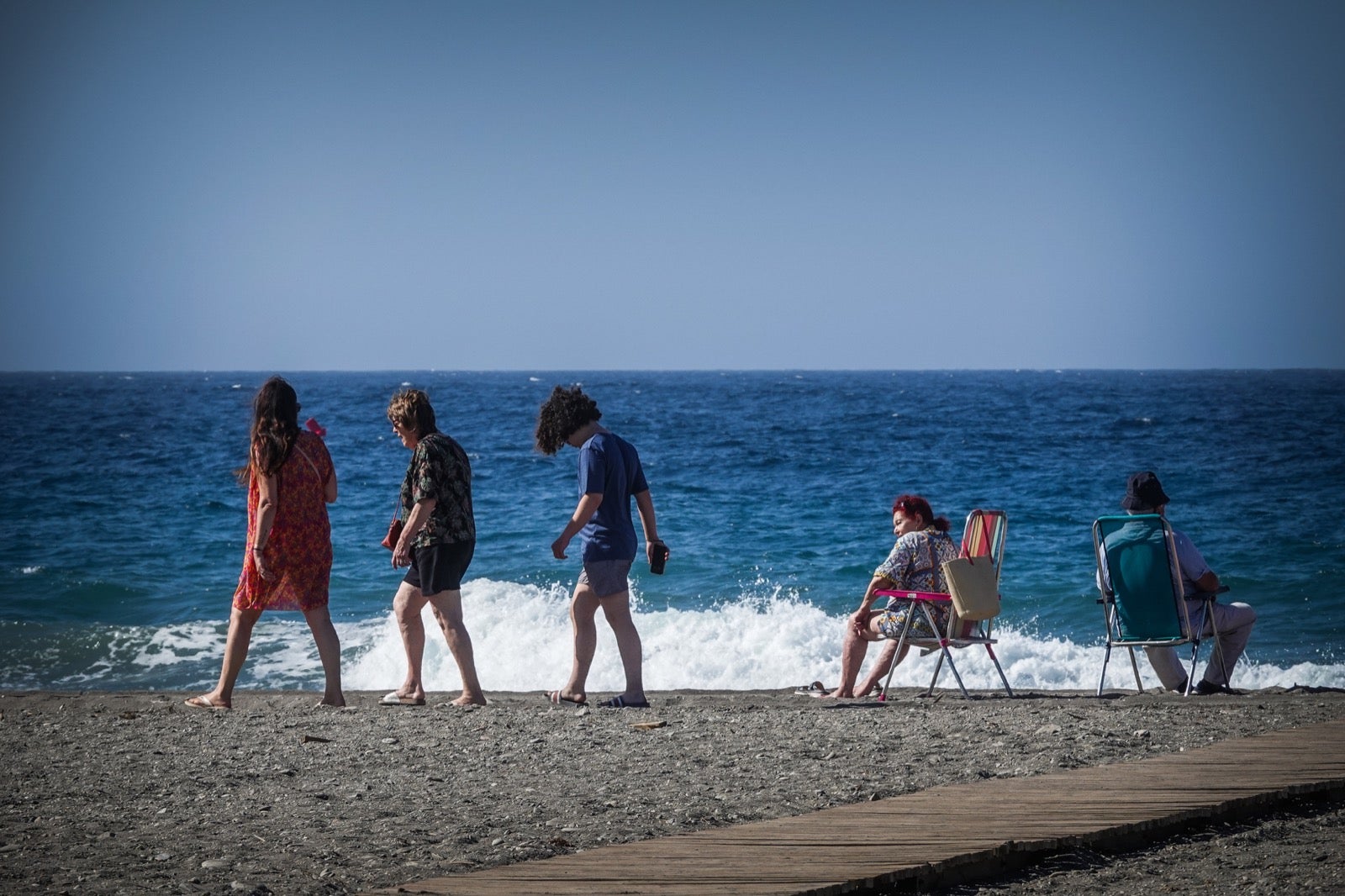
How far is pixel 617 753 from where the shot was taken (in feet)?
20.4

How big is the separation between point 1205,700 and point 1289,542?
12749 mm

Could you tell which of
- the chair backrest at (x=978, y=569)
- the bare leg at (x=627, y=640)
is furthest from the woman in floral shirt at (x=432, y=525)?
Answer: the chair backrest at (x=978, y=569)

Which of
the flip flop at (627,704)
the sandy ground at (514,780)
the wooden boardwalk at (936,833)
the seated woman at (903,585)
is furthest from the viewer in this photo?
the seated woman at (903,585)

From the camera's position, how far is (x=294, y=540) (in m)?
7.47

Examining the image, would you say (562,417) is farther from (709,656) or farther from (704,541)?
(704,541)

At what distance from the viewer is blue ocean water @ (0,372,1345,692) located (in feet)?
41.9

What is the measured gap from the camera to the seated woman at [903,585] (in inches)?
324

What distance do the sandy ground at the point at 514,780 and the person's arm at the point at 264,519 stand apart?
0.86 m

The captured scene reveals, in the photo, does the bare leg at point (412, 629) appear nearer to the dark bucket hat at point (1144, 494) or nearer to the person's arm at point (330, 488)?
Answer: the person's arm at point (330, 488)

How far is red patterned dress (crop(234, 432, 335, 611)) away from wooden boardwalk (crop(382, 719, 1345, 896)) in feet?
12.1

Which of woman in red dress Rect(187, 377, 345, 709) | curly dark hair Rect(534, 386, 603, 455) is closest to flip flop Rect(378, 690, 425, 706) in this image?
woman in red dress Rect(187, 377, 345, 709)

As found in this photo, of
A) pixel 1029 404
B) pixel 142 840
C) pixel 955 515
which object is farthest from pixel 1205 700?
pixel 1029 404

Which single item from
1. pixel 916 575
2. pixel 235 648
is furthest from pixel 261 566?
pixel 916 575

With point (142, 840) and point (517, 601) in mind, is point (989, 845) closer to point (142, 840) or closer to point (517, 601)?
point (142, 840)
